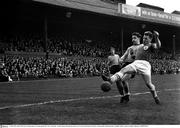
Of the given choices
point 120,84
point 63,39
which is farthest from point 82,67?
point 120,84

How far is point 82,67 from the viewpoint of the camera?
28547 millimetres

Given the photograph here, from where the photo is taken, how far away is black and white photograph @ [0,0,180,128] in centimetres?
638

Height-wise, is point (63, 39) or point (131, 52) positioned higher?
point (63, 39)

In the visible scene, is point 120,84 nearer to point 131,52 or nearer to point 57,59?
point 131,52

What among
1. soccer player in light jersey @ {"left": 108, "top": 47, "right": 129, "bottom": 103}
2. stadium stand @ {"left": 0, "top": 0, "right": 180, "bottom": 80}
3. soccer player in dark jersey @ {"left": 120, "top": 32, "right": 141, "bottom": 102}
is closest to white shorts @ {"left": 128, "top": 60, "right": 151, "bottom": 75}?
soccer player in dark jersey @ {"left": 120, "top": 32, "right": 141, "bottom": 102}

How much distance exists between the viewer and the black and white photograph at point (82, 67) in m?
6.38

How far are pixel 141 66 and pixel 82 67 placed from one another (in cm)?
2121

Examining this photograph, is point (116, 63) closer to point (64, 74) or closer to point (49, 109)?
point (49, 109)

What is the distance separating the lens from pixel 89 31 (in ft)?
125

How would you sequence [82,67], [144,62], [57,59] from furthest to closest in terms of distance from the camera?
[82,67]
[57,59]
[144,62]

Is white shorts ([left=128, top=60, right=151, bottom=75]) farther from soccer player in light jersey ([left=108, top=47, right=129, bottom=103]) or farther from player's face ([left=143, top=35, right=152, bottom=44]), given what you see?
soccer player in light jersey ([left=108, top=47, right=129, bottom=103])

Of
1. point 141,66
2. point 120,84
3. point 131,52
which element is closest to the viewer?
point 141,66

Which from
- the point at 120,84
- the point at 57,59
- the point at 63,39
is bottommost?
the point at 120,84

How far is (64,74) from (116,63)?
17.4 meters
